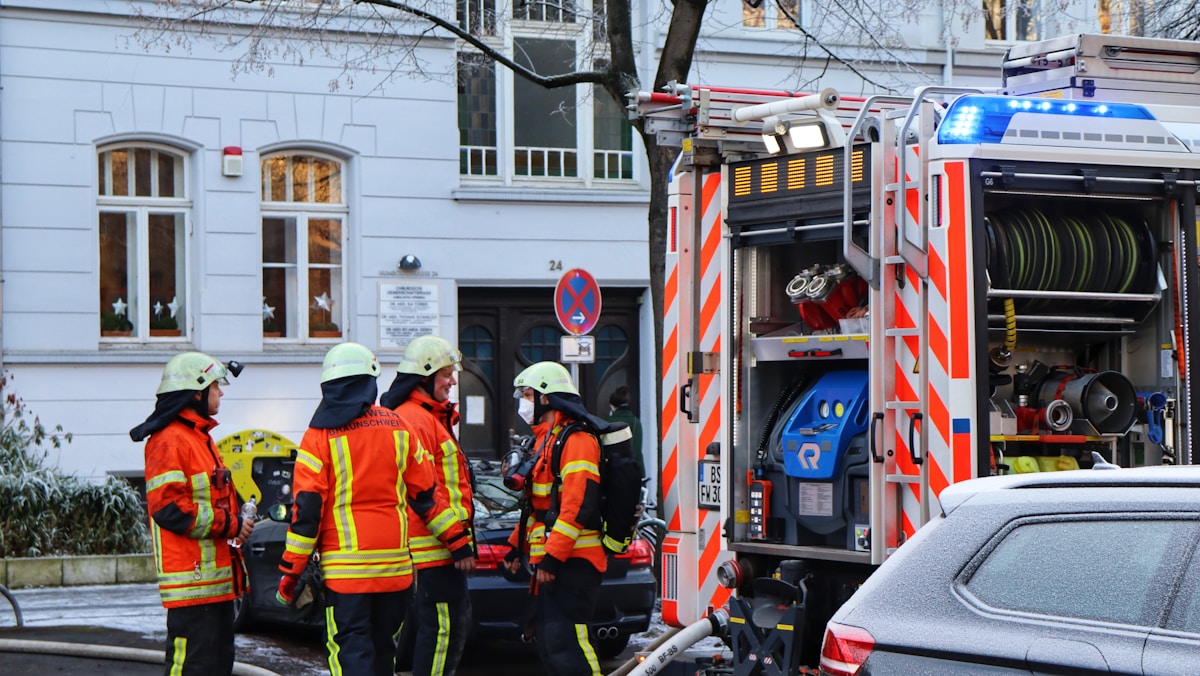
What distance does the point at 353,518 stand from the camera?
22.7 ft

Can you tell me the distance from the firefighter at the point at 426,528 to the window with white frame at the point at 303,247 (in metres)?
9.82

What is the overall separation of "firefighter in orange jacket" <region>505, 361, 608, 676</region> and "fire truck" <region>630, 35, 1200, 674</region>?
38 cm

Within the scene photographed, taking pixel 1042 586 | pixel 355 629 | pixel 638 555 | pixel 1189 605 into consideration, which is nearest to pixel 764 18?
pixel 638 555

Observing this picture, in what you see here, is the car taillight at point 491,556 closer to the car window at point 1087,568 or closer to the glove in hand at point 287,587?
the glove in hand at point 287,587

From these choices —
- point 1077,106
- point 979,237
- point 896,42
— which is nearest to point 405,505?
point 979,237

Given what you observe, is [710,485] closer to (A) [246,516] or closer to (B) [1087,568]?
(A) [246,516]

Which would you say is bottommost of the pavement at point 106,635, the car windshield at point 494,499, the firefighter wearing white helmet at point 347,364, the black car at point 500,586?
the pavement at point 106,635

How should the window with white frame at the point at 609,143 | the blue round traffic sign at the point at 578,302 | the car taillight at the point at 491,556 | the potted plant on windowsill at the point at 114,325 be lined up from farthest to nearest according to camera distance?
the window with white frame at the point at 609,143 → the potted plant on windowsill at the point at 114,325 → the blue round traffic sign at the point at 578,302 → the car taillight at the point at 491,556

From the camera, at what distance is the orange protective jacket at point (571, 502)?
25.2ft

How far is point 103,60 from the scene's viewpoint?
1666 centimetres

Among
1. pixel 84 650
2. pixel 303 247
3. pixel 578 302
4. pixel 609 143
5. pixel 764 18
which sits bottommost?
pixel 84 650

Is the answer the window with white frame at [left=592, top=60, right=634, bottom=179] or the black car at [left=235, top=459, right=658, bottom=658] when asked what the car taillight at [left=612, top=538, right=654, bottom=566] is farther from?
the window with white frame at [left=592, top=60, right=634, bottom=179]

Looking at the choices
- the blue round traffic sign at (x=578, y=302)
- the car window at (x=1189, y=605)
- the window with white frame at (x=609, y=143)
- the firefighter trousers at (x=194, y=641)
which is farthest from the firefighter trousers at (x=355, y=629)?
the window with white frame at (x=609, y=143)

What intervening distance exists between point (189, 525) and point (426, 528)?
1158 millimetres
